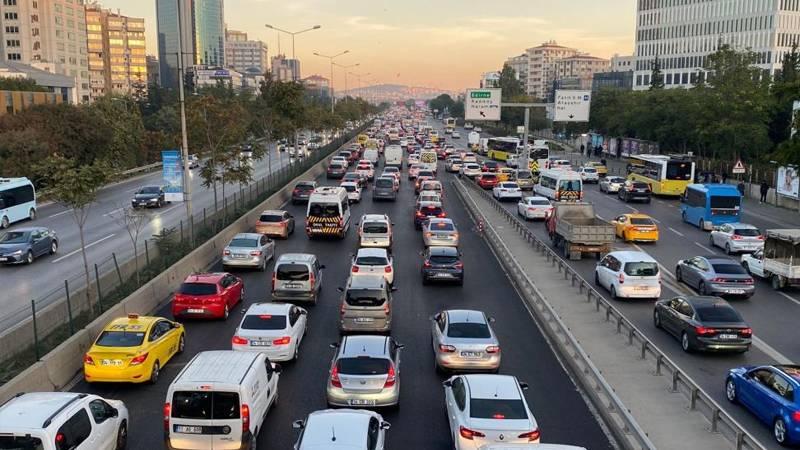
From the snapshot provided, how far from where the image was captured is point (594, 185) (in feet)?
210

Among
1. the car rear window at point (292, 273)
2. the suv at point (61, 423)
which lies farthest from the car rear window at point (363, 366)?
the car rear window at point (292, 273)

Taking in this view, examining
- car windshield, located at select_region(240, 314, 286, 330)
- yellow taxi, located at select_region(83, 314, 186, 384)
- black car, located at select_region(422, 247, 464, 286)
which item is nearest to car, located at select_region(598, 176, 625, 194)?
black car, located at select_region(422, 247, 464, 286)

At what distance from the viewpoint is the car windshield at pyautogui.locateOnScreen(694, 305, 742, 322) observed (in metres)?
17.9

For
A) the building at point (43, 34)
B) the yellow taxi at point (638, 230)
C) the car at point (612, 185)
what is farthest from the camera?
the building at point (43, 34)

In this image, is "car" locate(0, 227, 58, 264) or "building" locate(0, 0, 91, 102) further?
"building" locate(0, 0, 91, 102)

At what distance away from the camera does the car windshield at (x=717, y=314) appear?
705 inches

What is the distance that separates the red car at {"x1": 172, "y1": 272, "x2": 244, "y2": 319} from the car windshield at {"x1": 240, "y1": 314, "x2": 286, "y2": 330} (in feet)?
12.2

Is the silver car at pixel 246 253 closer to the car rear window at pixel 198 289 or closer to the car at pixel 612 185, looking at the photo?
the car rear window at pixel 198 289

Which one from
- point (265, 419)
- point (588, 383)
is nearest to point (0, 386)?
point (265, 419)

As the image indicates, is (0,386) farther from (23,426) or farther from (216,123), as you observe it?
(216,123)

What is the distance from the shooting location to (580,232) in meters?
30.0

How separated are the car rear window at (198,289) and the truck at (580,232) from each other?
16.0m

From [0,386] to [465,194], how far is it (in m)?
39.6

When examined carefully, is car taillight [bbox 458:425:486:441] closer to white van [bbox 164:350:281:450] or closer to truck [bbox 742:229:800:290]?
white van [bbox 164:350:281:450]
